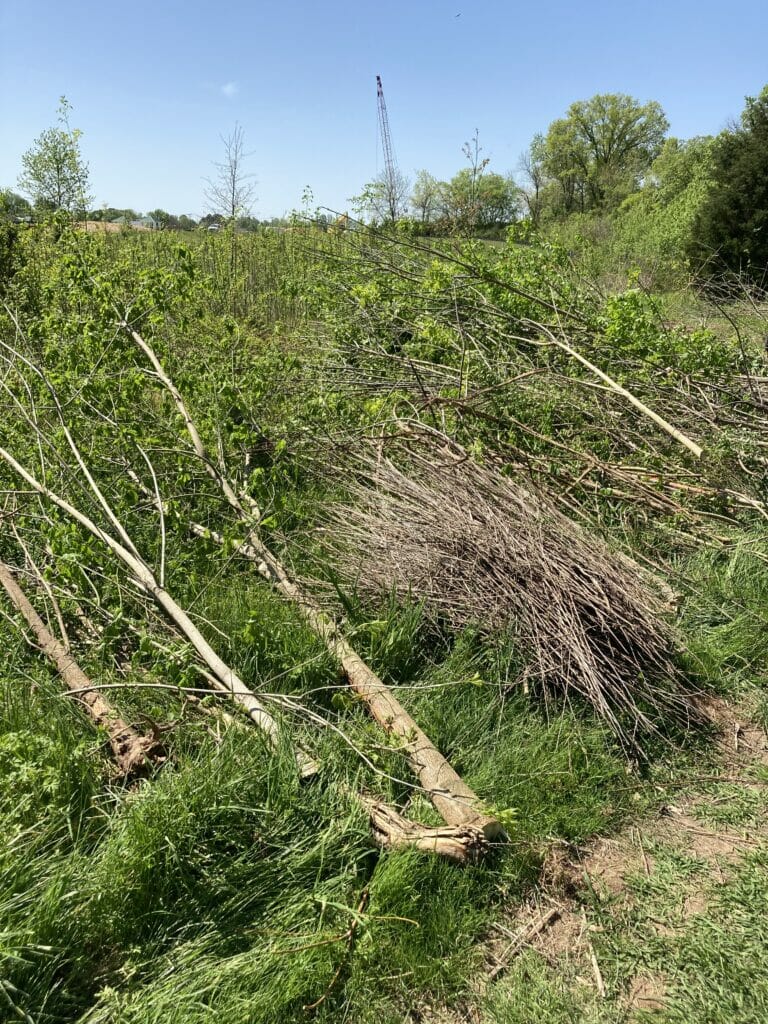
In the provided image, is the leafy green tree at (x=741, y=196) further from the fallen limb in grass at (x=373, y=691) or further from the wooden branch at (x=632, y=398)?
the fallen limb in grass at (x=373, y=691)

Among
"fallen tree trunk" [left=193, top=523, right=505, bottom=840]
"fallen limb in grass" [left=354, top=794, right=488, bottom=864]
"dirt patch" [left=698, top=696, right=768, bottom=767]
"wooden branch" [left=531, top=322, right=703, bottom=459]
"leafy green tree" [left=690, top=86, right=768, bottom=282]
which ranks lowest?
"dirt patch" [left=698, top=696, right=768, bottom=767]

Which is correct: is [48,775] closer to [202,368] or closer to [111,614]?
[111,614]

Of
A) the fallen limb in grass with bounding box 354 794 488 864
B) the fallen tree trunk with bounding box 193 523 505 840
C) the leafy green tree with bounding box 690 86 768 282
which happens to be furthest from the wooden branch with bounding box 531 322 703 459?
the leafy green tree with bounding box 690 86 768 282

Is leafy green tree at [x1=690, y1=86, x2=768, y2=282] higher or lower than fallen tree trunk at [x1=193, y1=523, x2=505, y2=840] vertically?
higher

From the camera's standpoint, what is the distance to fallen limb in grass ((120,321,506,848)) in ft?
7.79

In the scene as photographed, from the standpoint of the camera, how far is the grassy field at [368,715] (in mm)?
1946

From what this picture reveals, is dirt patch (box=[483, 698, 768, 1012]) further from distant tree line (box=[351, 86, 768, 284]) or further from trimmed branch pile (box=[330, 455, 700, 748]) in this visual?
distant tree line (box=[351, 86, 768, 284])

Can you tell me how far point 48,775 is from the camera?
2.19 metres

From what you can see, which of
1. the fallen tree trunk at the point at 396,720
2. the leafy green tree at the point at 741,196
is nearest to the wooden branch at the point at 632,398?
the fallen tree trunk at the point at 396,720

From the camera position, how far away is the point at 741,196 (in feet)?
53.0

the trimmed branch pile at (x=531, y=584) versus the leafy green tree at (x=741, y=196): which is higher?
the leafy green tree at (x=741, y=196)

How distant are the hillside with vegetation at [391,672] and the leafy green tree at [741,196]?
12.8m

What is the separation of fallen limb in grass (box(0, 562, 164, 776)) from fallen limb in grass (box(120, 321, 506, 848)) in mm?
845

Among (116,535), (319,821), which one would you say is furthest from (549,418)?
(319,821)
